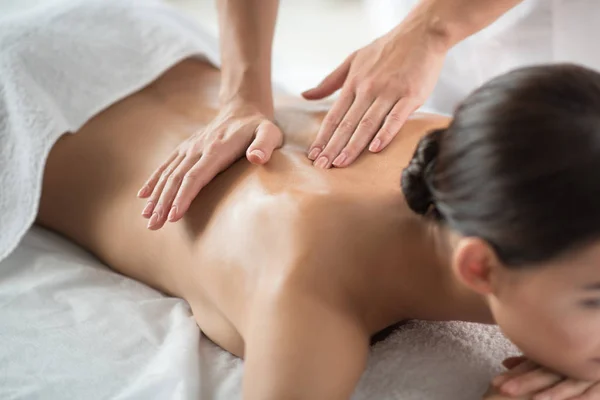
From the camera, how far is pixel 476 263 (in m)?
0.70

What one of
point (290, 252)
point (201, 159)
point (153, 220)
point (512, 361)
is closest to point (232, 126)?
point (201, 159)

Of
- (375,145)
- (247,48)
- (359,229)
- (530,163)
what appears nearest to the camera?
(530,163)

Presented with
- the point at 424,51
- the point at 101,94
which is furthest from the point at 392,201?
the point at 101,94

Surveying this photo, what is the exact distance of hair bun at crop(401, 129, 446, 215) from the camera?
2.52ft

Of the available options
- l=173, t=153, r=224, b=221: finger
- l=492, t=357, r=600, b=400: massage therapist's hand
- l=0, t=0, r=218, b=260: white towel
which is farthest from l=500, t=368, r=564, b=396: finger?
l=0, t=0, r=218, b=260: white towel

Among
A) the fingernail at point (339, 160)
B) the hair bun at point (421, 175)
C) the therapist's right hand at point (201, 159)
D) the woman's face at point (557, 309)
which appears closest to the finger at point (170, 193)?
the therapist's right hand at point (201, 159)

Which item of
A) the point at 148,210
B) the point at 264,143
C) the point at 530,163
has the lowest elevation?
the point at 148,210

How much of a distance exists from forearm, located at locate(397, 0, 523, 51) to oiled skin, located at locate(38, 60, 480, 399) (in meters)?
0.14

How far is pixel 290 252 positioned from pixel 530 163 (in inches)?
12.6

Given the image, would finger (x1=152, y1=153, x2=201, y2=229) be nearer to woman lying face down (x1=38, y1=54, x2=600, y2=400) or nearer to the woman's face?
woman lying face down (x1=38, y1=54, x2=600, y2=400)

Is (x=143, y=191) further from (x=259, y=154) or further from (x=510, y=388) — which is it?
(x=510, y=388)

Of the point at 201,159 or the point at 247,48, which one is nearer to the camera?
the point at 201,159

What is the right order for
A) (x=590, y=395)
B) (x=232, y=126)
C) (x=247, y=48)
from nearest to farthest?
1. (x=590, y=395)
2. (x=232, y=126)
3. (x=247, y=48)

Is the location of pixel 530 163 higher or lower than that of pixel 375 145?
higher
